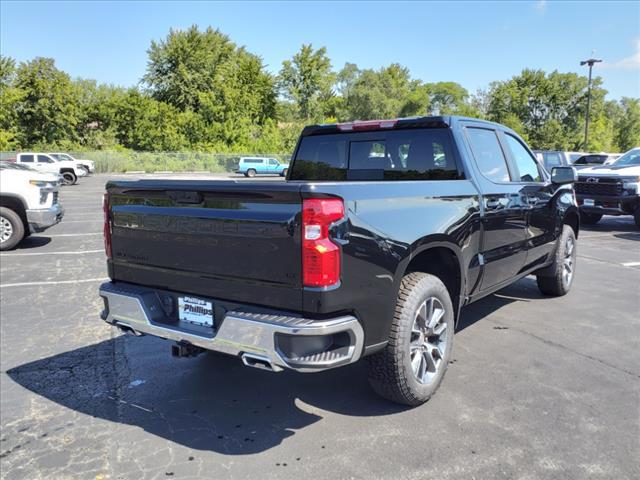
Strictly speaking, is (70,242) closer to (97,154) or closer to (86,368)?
(86,368)

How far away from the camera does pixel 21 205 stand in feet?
30.7

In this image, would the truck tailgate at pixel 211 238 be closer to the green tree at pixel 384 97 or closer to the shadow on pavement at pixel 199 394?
the shadow on pavement at pixel 199 394

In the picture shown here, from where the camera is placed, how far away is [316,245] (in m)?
2.61

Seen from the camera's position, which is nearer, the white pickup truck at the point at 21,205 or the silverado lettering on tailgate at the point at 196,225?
the silverado lettering on tailgate at the point at 196,225

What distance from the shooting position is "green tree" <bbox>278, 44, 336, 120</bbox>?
66875 millimetres

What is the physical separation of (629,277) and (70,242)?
32.3ft

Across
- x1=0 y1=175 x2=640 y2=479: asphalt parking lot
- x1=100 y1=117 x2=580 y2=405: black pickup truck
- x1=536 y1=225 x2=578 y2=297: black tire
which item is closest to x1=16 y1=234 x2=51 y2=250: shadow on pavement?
x1=0 y1=175 x2=640 y2=479: asphalt parking lot

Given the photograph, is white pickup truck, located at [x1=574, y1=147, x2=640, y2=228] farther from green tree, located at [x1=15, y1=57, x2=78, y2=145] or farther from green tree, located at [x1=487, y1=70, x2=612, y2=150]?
green tree, located at [x1=487, y1=70, x2=612, y2=150]

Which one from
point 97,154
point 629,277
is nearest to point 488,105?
point 97,154

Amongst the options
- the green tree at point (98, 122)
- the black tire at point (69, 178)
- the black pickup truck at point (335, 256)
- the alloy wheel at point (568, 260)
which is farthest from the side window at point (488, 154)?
the green tree at point (98, 122)

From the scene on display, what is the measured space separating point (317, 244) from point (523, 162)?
3.37 meters

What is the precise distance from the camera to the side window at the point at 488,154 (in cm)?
433

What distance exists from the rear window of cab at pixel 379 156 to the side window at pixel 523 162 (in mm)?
1155

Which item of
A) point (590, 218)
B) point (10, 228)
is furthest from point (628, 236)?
point (10, 228)
